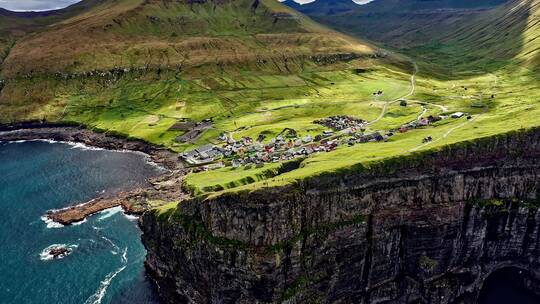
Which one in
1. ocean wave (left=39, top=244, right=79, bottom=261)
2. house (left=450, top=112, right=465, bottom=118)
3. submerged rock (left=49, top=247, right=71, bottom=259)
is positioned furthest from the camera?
house (left=450, top=112, right=465, bottom=118)

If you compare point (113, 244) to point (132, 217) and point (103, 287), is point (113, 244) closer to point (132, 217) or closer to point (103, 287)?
point (132, 217)

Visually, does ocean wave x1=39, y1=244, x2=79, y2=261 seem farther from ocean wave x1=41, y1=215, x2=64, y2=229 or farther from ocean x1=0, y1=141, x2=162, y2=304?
ocean wave x1=41, y1=215, x2=64, y2=229

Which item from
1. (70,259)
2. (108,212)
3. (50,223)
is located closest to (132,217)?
(108,212)

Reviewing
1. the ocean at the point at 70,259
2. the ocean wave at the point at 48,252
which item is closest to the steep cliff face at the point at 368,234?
the ocean at the point at 70,259

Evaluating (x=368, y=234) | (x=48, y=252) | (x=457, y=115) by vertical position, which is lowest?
(x=48, y=252)

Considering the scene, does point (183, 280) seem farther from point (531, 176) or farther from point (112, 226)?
point (531, 176)

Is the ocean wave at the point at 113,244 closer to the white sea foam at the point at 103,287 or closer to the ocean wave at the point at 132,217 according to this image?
the white sea foam at the point at 103,287

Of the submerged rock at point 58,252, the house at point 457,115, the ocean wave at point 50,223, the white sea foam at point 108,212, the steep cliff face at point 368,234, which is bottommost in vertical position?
the submerged rock at point 58,252

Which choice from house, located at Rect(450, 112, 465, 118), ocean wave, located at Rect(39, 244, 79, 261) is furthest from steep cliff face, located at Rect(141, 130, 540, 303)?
house, located at Rect(450, 112, 465, 118)
